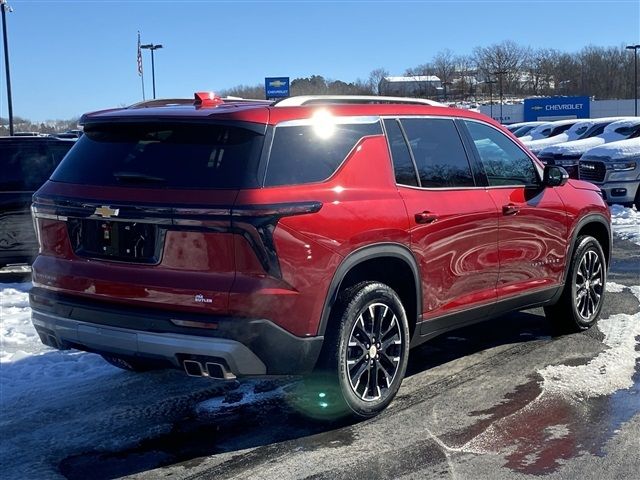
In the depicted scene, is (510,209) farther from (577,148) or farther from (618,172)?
(577,148)

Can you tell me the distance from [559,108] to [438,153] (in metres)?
55.2

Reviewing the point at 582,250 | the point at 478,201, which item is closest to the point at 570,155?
the point at 582,250

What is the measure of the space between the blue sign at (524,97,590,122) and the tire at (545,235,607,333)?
2051 inches

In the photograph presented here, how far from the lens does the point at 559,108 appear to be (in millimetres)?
56812

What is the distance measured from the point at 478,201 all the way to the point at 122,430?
9.20ft

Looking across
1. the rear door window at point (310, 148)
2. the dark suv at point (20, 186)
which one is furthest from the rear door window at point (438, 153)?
the dark suv at point (20, 186)

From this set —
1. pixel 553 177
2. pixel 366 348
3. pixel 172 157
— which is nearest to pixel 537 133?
pixel 553 177

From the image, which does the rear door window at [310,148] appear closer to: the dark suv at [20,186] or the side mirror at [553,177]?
the side mirror at [553,177]

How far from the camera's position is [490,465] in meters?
3.96

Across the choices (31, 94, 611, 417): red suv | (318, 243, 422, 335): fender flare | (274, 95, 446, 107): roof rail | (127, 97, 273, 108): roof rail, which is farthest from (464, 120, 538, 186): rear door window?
(127, 97, 273, 108): roof rail

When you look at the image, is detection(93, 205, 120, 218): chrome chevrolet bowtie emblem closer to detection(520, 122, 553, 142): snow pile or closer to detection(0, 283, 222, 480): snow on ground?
detection(0, 283, 222, 480): snow on ground

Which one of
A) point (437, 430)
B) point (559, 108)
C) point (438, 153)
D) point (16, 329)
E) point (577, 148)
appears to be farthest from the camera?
point (559, 108)

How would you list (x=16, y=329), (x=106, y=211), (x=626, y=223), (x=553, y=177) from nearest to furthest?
(x=106, y=211), (x=553, y=177), (x=16, y=329), (x=626, y=223)

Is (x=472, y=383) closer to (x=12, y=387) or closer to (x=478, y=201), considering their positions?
(x=478, y=201)
